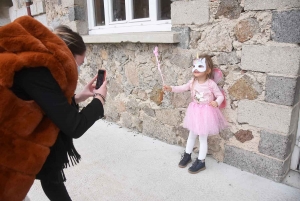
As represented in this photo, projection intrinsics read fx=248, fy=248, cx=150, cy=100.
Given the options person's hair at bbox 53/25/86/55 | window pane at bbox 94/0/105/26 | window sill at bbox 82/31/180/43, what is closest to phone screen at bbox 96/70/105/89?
person's hair at bbox 53/25/86/55

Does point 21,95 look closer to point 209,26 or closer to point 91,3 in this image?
point 209,26

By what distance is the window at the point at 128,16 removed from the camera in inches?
112

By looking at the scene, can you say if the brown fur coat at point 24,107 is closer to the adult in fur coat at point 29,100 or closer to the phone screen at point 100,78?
the adult in fur coat at point 29,100

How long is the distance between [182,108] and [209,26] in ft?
2.91

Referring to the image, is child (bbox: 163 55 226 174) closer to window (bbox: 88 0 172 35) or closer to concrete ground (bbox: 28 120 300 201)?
concrete ground (bbox: 28 120 300 201)

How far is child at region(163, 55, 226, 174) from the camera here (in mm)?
2191

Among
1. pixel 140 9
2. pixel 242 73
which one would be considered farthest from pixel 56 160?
pixel 140 9

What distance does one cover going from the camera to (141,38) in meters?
2.77

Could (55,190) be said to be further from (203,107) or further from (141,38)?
(141,38)

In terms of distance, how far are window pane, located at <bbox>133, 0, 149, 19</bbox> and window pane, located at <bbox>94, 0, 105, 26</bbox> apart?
703mm

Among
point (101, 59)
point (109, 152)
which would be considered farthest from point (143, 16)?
point (109, 152)

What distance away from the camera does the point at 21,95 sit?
1.12m

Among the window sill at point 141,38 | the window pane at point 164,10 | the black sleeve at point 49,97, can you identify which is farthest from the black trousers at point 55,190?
the window pane at point 164,10

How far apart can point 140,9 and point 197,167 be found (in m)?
2.03
